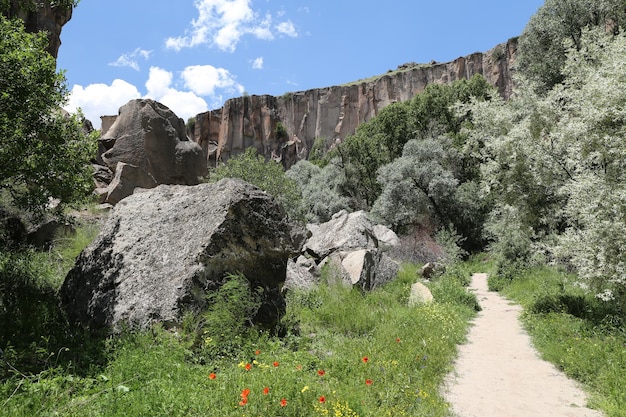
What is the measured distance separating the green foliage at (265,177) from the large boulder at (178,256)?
17923 mm

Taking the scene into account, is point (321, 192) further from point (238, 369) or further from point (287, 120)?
point (287, 120)

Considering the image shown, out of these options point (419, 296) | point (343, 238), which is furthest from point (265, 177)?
point (419, 296)

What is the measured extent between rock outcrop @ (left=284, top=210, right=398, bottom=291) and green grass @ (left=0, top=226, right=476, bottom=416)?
2765 mm

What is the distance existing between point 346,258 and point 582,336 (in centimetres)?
607

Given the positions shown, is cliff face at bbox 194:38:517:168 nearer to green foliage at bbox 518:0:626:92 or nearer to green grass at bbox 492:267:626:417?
green foliage at bbox 518:0:626:92

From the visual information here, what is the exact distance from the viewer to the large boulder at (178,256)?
20.0 ft

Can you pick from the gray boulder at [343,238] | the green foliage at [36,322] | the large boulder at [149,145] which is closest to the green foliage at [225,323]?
the green foliage at [36,322]

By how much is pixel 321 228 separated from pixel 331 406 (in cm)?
1323

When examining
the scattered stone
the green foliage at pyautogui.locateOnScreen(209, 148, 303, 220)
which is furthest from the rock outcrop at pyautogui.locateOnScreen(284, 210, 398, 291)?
the green foliage at pyautogui.locateOnScreen(209, 148, 303, 220)

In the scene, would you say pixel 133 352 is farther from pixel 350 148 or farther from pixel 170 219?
pixel 350 148

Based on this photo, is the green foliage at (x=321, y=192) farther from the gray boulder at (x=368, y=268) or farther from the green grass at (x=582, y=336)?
the green grass at (x=582, y=336)

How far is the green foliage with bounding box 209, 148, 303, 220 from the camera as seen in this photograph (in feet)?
84.8

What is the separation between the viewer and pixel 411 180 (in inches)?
1117

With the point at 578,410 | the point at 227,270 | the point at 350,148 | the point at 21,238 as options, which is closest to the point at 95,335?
the point at 227,270
